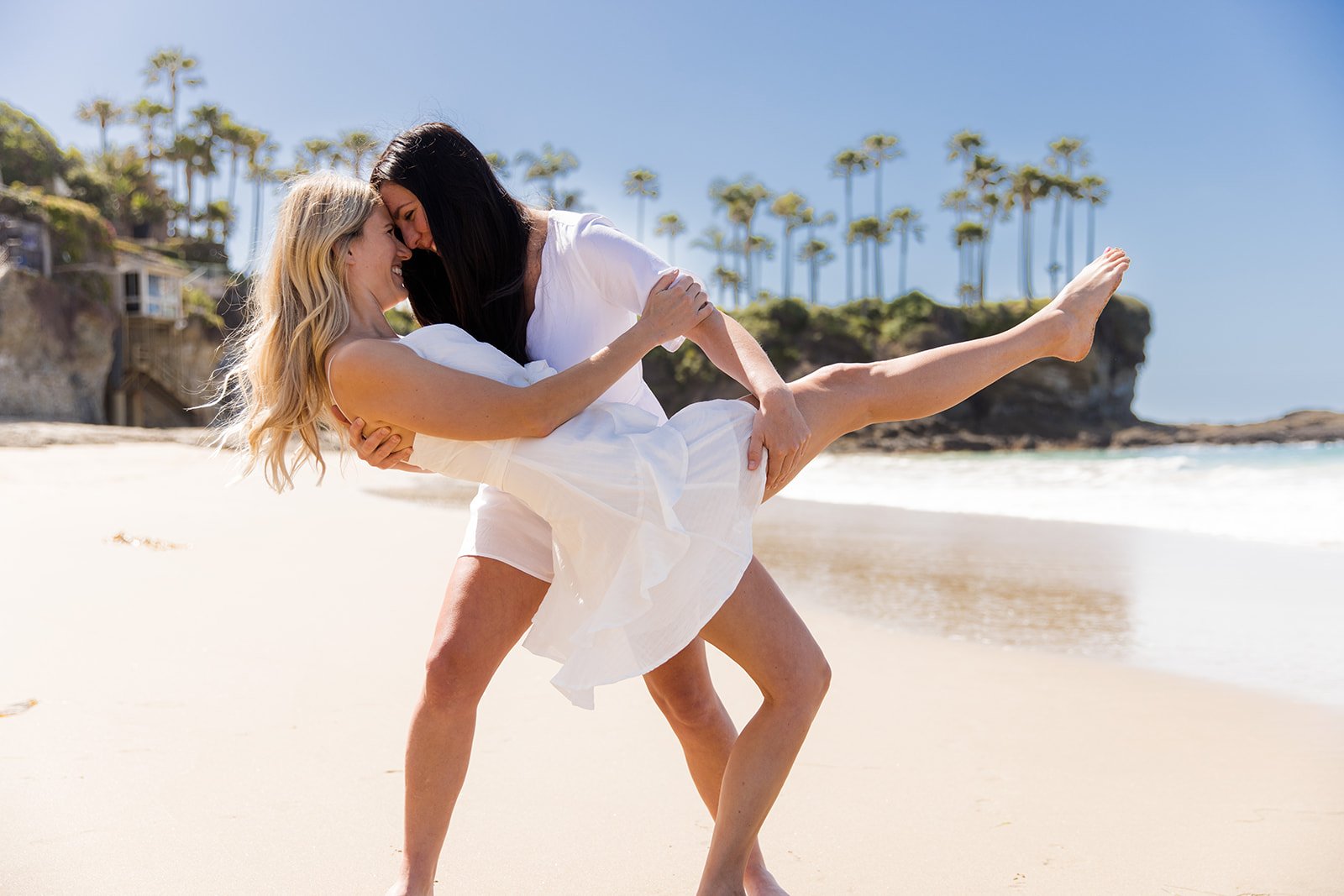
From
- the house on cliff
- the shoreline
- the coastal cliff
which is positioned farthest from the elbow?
the shoreline

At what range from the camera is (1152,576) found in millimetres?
6961

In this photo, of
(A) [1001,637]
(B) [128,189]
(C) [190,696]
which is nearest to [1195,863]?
(A) [1001,637]

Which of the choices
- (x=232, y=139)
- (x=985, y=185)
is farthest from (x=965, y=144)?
(x=232, y=139)

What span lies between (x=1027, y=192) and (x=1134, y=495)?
188 feet

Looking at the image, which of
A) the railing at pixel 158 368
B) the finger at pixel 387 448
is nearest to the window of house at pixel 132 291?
the railing at pixel 158 368

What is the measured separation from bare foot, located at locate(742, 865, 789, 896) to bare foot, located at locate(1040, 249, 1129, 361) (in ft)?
4.90

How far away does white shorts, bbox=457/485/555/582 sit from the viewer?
7.01ft

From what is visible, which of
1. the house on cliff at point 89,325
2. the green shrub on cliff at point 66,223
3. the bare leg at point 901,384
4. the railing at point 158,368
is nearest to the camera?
the bare leg at point 901,384

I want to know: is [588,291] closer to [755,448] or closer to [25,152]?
[755,448]

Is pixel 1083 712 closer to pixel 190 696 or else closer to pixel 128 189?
pixel 190 696

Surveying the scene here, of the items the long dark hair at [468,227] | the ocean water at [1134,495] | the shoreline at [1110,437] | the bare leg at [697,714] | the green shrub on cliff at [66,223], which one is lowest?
the shoreline at [1110,437]

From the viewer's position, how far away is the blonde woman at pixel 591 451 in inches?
77.3

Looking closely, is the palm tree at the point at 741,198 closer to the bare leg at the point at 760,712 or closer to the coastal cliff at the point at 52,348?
the coastal cliff at the point at 52,348

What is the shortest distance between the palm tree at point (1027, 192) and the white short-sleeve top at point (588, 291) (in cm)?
6541
